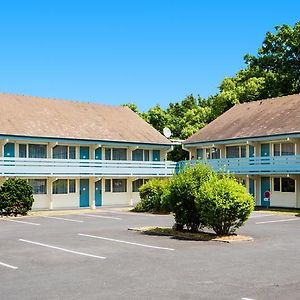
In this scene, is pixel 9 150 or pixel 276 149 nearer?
pixel 9 150

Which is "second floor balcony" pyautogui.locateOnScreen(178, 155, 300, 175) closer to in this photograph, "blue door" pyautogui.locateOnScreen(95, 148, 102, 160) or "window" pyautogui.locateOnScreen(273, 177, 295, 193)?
"window" pyautogui.locateOnScreen(273, 177, 295, 193)

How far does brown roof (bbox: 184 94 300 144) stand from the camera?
36500 millimetres

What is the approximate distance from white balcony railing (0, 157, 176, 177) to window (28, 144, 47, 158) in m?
1.34

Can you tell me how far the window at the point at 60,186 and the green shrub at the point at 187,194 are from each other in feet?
56.2

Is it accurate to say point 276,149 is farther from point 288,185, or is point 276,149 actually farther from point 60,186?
point 60,186

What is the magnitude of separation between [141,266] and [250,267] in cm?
273

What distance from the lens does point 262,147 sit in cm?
3812

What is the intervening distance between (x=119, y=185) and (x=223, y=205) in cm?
2231

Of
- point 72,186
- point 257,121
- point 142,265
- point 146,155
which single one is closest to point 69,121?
point 72,186

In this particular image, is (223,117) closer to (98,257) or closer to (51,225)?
(51,225)

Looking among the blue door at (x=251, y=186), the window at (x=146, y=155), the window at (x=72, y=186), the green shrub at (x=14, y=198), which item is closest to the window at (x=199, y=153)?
the window at (x=146, y=155)

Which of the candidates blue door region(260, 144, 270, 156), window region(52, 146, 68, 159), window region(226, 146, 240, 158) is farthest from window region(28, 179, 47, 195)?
blue door region(260, 144, 270, 156)

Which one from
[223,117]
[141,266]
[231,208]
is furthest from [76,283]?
[223,117]

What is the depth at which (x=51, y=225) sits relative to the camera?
25812 mm
